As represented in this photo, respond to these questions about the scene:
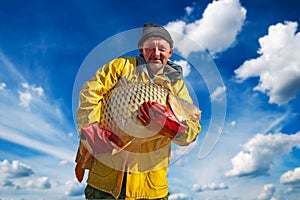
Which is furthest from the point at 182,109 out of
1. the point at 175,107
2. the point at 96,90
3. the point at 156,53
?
the point at 96,90

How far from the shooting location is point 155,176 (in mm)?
2863

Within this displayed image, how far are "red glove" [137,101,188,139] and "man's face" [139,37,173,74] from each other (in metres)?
0.51

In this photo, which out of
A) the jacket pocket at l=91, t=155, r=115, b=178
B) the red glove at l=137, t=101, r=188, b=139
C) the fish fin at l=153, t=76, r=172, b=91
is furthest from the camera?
the fish fin at l=153, t=76, r=172, b=91

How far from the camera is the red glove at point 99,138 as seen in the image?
100 inches

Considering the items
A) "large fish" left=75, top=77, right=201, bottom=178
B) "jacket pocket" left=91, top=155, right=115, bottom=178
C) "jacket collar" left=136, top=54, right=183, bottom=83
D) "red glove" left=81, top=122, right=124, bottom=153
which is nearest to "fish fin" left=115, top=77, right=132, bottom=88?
"large fish" left=75, top=77, right=201, bottom=178

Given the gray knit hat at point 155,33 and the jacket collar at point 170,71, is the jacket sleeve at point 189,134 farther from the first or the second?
the gray knit hat at point 155,33

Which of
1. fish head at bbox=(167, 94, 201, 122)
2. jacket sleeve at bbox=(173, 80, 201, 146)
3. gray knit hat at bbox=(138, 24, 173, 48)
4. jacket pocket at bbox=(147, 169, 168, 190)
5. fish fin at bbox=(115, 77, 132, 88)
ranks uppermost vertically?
gray knit hat at bbox=(138, 24, 173, 48)

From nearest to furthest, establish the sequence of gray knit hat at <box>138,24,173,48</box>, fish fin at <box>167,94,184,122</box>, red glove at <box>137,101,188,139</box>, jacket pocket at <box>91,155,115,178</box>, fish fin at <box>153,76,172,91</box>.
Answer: red glove at <box>137,101,188,139</box> → fish fin at <box>167,94,184,122</box> → jacket pocket at <box>91,155,115,178</box> → fish fin at <box>153,76,172,91</box> → gray knit hat at <box>138,24,173,48</box>

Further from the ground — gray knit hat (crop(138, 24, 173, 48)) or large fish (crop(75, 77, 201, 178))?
gray knit hat (crop(138, 24, 173, 48))

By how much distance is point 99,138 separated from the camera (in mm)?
2539

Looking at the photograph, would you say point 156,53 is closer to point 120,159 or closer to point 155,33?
point 155,33

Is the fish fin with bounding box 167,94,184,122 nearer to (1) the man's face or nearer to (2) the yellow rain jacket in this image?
(2) the yellow rain jacket

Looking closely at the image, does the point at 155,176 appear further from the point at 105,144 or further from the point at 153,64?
the point at 153,64

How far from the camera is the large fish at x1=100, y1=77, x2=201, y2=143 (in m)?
2.59
